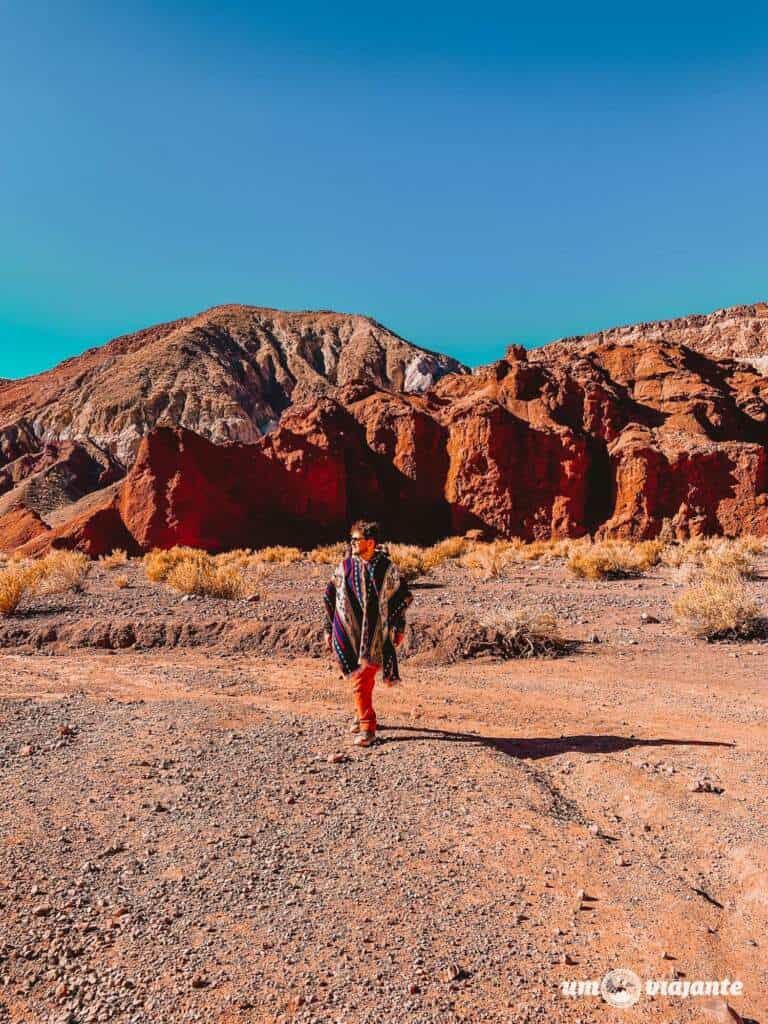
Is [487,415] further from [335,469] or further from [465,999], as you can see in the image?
[465,999]

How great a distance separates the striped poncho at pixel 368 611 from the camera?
578cm

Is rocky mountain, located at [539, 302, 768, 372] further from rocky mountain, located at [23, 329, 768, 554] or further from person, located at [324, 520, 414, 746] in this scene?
person, located at [324, 520, 414, 746]

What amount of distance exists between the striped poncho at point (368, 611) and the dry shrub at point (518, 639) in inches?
150

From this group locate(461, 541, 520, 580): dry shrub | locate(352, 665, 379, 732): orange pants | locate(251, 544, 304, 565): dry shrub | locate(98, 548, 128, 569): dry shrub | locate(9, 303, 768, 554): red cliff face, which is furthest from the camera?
locate(9, 303, 768, 554): red cliff face

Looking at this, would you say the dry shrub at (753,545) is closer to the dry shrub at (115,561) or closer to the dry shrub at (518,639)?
the dry shrub at (518,639)

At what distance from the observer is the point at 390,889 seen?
3264 mm

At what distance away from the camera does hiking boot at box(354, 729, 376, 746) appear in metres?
5.45

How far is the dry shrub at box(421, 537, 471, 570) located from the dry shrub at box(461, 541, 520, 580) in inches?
15.3

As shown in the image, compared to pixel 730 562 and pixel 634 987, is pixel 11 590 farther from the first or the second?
pixel 730 562

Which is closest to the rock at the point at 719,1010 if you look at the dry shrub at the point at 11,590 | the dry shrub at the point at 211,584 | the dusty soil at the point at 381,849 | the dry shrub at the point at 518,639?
the dusty soil at the point at 381,849

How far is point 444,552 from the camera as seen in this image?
21.9 meters

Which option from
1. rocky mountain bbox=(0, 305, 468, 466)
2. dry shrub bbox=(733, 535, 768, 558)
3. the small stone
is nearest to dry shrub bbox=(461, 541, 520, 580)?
dry shrub bbox=(733, 535, 768, 558)

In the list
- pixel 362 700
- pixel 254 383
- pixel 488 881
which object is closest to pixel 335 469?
pixel 362 700

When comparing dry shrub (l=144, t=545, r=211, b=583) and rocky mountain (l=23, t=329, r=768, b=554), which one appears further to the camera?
rocky mountain (l=23, t=329, r=768, b=554)
